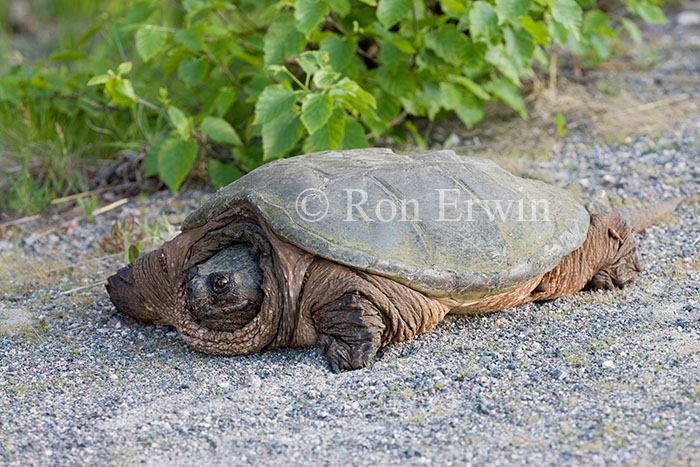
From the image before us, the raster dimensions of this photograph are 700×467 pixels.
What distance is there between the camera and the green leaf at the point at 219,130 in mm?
4449

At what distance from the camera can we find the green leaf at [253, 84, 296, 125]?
3.80 meters

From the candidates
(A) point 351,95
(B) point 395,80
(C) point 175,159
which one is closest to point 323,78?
(A) point 351,95

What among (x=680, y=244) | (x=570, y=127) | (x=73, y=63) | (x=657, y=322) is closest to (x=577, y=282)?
(x=657, y=322)

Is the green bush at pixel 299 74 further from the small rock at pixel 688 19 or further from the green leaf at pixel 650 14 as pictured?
the small rock at pixel 688 19

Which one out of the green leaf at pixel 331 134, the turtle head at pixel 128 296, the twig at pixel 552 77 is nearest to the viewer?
the turtle head at pixel 128 296

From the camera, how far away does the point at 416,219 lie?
9.77 ft

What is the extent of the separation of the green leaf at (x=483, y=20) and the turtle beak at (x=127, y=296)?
87.6 inches

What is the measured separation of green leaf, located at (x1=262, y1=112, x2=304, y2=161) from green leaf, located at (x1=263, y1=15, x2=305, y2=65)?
0.41 metres

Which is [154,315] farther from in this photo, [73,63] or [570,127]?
[73,63]

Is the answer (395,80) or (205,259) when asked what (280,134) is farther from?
(205,259)

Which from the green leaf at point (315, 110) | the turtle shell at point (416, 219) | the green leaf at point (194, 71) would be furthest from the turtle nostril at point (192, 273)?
the green leaf at point (194, 71)

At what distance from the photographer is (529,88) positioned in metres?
5.64

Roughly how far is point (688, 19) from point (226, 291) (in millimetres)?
5955

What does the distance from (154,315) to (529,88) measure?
3.47 m
